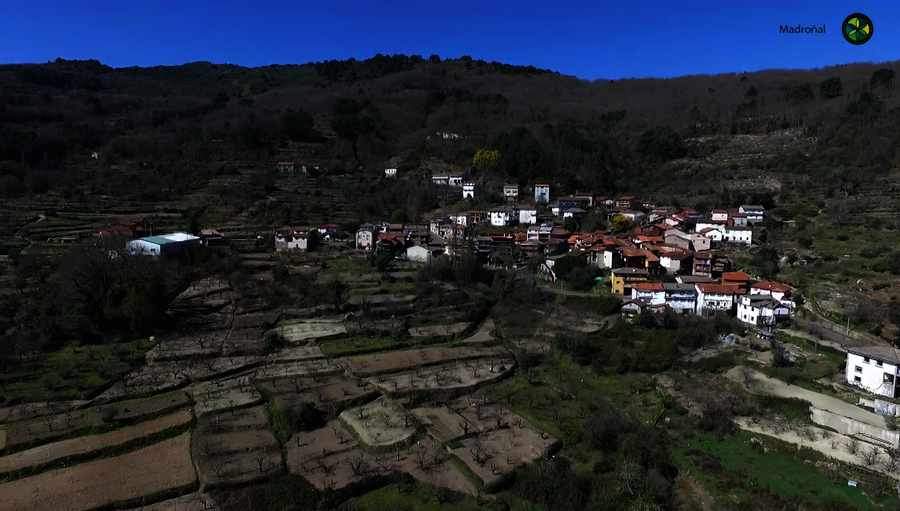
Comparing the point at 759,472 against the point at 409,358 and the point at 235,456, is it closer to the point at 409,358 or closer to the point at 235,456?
the point at 409,358

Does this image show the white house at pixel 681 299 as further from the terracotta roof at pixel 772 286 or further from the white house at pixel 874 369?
the white house at pixel 874 369

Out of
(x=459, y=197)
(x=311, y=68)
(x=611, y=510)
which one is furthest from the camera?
(x=311, y=68)

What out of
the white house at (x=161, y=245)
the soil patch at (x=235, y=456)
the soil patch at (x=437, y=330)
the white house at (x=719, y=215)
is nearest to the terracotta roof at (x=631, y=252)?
the white house at (x=719, y=215)

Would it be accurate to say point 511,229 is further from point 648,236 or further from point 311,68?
point 311,68

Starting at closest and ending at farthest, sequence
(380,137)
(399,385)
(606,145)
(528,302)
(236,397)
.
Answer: (236,397), (399,385), (528,302), (606,145), (380,137)

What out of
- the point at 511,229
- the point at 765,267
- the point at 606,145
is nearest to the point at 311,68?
the point at 606,145

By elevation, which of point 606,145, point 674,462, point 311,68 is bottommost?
point 674,462

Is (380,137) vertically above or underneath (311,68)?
underneath
